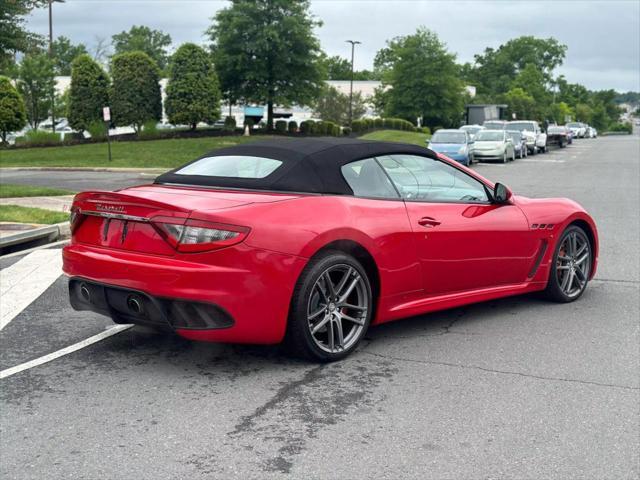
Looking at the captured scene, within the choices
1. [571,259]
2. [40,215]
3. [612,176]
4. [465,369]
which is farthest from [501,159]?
[465,369]

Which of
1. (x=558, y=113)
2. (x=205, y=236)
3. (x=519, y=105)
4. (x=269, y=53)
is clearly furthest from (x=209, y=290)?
(x=558, y=113)

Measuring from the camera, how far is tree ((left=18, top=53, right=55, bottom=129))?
4125 centimetres

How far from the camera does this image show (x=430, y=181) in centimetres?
621

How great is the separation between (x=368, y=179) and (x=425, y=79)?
63.7m

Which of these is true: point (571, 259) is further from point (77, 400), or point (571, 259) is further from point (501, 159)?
point (501, 159)

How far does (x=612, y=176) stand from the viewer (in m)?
26.4

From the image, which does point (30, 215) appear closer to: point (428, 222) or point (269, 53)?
point (428, 222)

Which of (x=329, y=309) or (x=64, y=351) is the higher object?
(x=329, y=309)

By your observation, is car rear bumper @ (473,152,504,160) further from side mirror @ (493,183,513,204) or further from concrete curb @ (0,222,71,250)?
side mirror @ (493,183,513,204)

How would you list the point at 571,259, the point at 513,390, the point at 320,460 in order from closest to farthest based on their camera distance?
1. the point at 320,460
2. the point at 513,390
3. the point at 571,259

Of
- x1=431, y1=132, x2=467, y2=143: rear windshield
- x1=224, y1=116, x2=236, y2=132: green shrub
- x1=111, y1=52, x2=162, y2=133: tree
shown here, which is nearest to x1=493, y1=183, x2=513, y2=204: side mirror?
x1=431, y1=132, x2=467, y2=143: rear windshield

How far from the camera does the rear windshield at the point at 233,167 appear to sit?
568 cm

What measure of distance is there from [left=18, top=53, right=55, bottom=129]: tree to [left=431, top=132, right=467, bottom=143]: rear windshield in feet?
71.0

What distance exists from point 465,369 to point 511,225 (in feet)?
5.75
